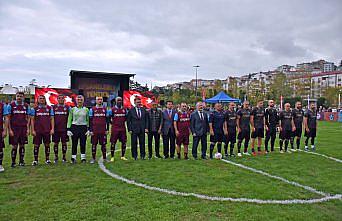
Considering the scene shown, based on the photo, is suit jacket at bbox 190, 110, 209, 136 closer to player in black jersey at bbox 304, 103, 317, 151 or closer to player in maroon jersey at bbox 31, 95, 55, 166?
player in maroon jersey at bbox 31, 95, 55, 166

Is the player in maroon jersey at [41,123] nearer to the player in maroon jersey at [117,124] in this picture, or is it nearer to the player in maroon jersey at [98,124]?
the player in maroon jersey at [98,124]

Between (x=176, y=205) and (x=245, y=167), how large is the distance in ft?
14.0

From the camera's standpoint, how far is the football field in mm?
5375

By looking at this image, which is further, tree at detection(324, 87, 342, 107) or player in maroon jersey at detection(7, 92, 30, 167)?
tree at detection(324, 87, 342, 107)

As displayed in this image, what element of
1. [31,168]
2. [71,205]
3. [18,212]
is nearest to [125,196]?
[71,205]

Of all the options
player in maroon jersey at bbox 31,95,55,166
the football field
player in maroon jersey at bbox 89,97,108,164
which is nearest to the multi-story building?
the football field

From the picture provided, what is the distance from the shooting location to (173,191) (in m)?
6.71

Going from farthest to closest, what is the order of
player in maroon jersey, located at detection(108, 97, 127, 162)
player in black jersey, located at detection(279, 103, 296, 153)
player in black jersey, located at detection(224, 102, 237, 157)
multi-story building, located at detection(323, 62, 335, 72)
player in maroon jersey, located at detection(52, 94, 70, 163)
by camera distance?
multi-story building, located at detection(323, 62, 335, 72), player in black jersey, located at detection(279, 103, 296, 153), player in black jersey, located at detection(224, 102, 237, 157), player in maroon jersey, located at detection(108, 97, 127, 162), player in maroon jersey, located at detection(52, 94, 70, 163)

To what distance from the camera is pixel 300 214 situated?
5414 mm

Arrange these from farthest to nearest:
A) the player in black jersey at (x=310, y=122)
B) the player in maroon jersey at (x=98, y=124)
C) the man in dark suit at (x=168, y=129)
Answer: the player in black jersey at (x=310, y=122), the man in dark suit at (x=168, y=129), the player in maroon jersey at (x=98, y=124)

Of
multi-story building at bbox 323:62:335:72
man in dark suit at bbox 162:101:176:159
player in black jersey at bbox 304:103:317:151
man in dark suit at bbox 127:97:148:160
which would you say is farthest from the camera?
multi-story building at bbox 323:62:335:72

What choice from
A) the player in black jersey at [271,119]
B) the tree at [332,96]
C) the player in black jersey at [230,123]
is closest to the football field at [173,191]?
the player in black jersey at [230,123]

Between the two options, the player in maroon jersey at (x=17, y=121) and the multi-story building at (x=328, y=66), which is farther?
the multi-story building at (x=328, y=66)

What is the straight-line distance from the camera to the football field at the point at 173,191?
17.6ft
